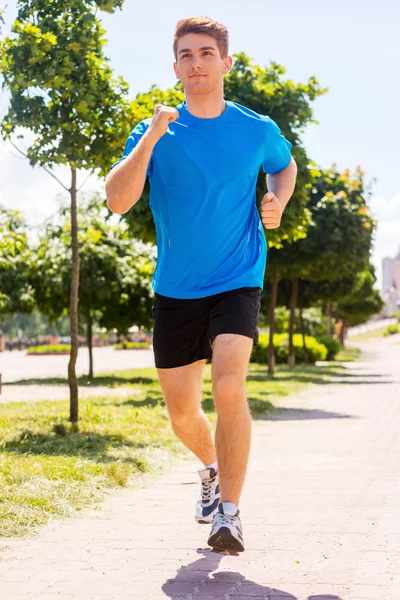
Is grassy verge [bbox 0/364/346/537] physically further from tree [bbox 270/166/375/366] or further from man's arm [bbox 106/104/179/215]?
tree [bbox 270/166/375/366]

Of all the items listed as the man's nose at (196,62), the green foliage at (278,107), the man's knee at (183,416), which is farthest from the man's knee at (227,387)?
the green foliage at (278,107)

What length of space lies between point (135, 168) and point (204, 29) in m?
0.79

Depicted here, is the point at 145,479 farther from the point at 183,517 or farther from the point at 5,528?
the point at 5,528

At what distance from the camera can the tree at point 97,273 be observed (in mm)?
22922

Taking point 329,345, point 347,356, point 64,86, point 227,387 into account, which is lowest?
point 347,356

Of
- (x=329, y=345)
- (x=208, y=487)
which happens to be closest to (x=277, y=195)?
(x=208, y=487)

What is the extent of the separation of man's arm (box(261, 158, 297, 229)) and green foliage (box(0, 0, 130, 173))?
531 centimetres

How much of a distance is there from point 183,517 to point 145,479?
165cm

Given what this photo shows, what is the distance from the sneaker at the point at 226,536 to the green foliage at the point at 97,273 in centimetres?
1835

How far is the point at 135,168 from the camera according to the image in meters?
4.09

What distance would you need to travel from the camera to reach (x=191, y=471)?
7.84m

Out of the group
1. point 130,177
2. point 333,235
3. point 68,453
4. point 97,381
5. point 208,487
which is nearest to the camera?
point 130,177

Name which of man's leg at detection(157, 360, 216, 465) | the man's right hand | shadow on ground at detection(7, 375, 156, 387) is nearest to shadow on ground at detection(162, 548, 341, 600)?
man's leg at detection(157, 360, 216, 465)

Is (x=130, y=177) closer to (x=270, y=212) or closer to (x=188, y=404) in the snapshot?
(x=270, y=212)
